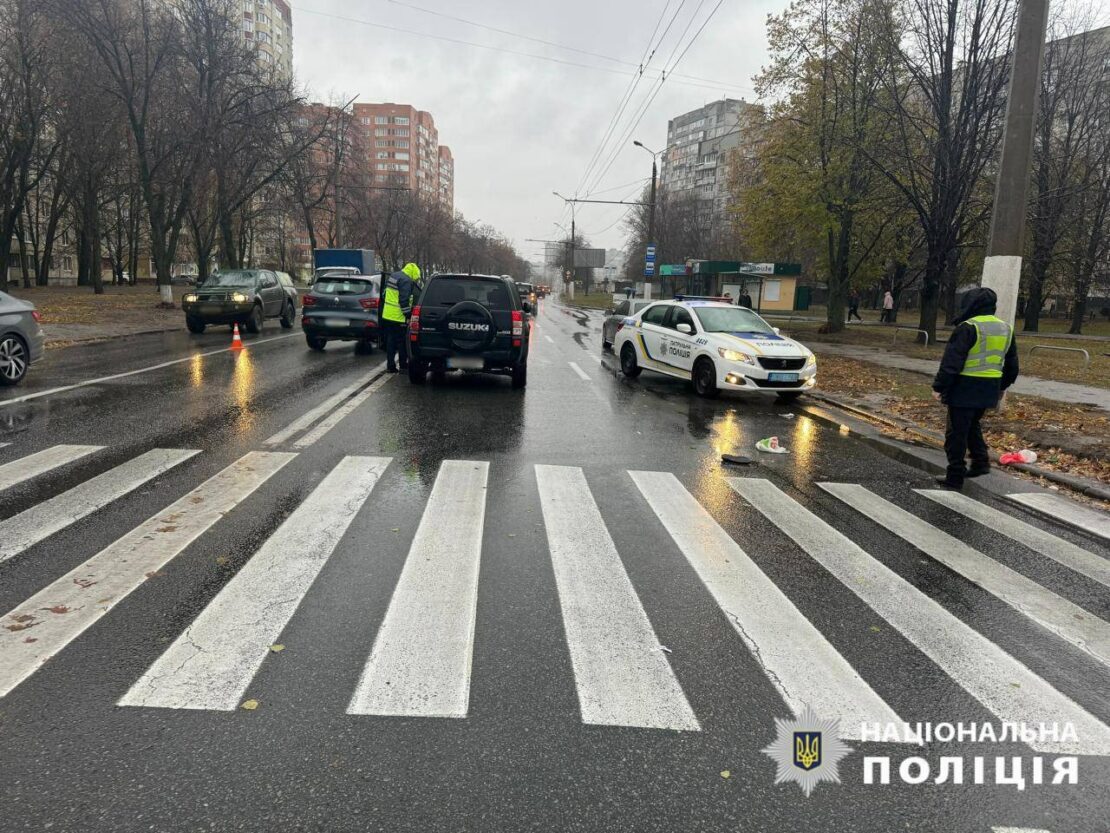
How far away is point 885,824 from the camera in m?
2.40

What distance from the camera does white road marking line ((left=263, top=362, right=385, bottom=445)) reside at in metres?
7.84

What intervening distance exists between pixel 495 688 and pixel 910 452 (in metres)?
7.27

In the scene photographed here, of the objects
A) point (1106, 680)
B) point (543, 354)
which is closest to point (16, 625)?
point (1106, 680)

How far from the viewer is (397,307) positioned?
1317cm

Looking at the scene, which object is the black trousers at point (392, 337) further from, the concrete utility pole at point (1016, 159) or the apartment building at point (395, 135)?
the apartment building at point (395, 135)

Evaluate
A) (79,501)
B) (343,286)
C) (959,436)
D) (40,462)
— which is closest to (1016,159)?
(959,436)

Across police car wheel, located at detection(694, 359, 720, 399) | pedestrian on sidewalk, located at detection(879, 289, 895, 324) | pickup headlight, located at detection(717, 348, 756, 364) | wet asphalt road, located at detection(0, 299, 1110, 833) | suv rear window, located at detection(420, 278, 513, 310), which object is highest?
pedestrian on sidewalk, located at detection(879, 289, 895, 324)

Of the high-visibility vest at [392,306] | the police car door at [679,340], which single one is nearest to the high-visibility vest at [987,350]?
the police car door at [679,340]

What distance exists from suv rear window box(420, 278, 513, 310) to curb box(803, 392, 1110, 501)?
17.3 ft

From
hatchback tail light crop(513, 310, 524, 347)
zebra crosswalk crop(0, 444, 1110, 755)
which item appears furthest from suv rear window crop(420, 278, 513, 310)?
zebra crosswalk crop(0, 444, 1110, 755)

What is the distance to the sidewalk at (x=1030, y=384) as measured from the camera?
12242 mm

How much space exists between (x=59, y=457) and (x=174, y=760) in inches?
205

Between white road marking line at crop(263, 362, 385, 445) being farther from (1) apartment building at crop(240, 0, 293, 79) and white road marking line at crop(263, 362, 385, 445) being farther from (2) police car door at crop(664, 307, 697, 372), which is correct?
(1) apartment building at crop(240, 0, 293, 79)

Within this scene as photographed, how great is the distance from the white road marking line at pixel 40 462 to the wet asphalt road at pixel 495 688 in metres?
0.18
